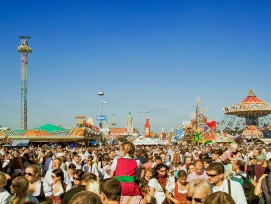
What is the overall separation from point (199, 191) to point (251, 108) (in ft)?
→ 325

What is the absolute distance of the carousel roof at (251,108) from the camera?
98.4 m

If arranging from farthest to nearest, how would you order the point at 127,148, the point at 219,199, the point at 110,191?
the point at 127,148, the point at 110,191, the point at 219,199

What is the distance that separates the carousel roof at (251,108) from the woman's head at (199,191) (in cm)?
9838

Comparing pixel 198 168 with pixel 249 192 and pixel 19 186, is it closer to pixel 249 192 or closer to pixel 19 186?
pixel 249 192

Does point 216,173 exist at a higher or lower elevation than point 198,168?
higher

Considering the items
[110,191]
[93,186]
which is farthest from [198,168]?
[110,191]

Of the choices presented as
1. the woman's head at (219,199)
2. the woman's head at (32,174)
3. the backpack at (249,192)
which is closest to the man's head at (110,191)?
the woman's head at (219,199)

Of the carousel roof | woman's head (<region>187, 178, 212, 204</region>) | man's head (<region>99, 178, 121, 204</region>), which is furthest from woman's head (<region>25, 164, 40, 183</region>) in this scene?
the carousel roof

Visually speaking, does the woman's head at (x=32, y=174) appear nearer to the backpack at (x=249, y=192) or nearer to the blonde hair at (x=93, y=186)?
the blonde hair at (x=93, y=186)

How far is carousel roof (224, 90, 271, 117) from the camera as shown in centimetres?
9838

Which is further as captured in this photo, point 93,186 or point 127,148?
point 127,148

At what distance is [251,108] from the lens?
3888 inches

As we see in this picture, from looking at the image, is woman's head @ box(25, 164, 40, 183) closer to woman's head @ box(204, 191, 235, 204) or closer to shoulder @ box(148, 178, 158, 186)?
shoulder @ box(148, 178, 158, 186)

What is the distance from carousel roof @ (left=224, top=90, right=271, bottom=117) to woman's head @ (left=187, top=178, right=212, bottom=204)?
98380mm
